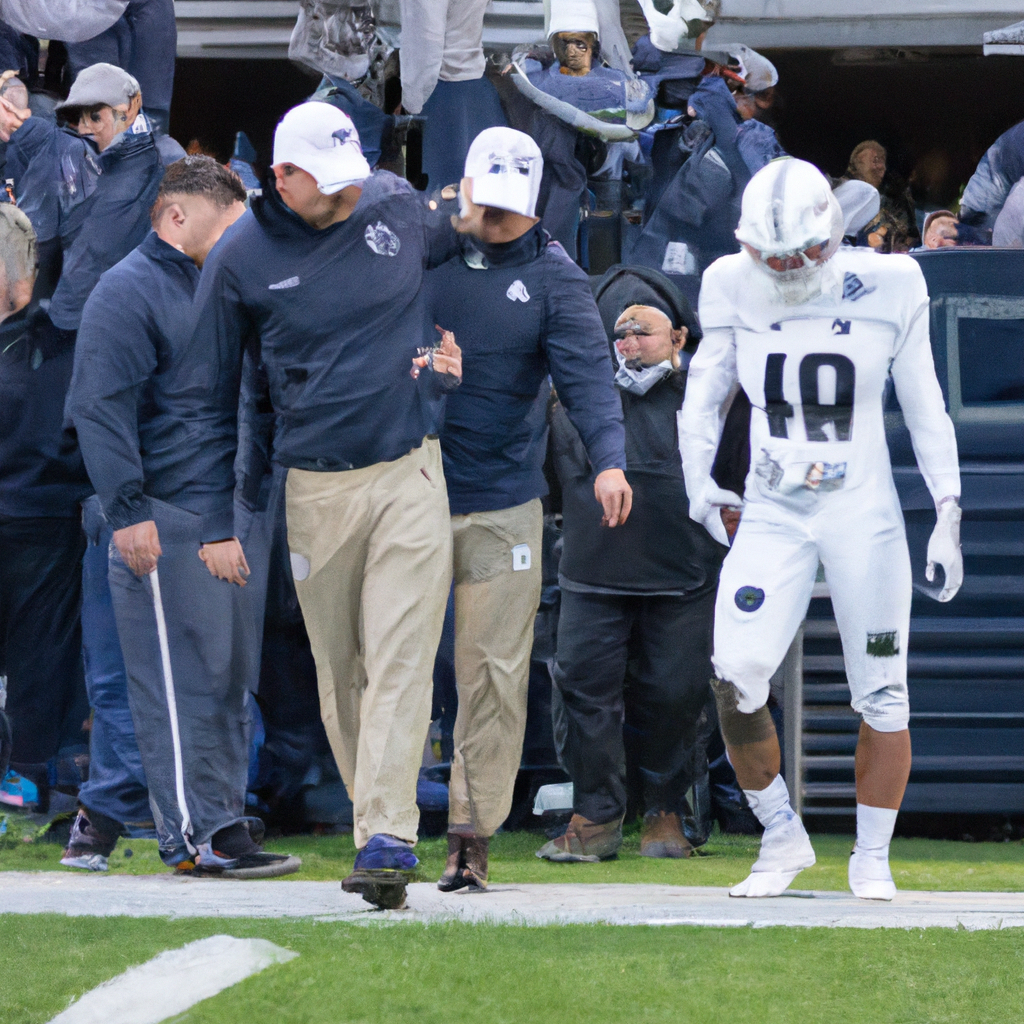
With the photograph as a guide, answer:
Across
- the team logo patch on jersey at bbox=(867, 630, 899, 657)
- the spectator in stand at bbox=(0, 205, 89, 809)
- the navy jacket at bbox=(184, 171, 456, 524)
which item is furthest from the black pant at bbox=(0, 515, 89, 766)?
the team logo patch on jersey at bbox=(867, 630, 899, 657)

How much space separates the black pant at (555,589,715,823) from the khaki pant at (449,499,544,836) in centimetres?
74

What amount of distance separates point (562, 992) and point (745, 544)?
1.55 meters

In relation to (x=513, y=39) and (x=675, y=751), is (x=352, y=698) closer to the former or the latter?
(x=675, y=751)

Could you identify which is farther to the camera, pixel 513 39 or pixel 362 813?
pixel 513 39

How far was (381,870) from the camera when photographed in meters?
4.24

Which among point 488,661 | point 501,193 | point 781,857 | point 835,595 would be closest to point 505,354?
point 501,193

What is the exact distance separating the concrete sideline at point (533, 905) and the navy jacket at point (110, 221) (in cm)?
185

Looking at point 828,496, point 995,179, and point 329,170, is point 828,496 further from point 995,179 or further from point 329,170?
point 995,179

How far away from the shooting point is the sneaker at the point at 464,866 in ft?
15.2

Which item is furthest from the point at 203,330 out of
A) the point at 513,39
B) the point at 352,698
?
the point at 513,39

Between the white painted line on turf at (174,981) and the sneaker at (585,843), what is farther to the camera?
the sneaker at (585,843)

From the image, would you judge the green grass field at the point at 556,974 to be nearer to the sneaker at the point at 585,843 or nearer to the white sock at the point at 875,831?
the white sock at the point at 875,831

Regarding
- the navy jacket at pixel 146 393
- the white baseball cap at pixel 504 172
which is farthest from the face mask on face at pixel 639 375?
the navy jacket at pixel 146 393

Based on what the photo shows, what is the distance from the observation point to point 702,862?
530 centimetres
